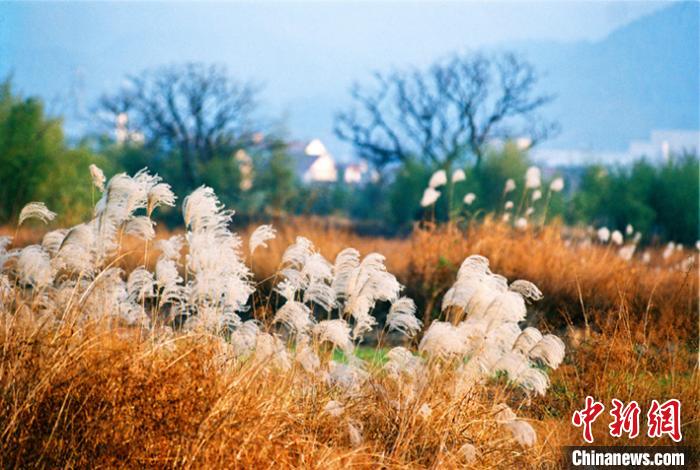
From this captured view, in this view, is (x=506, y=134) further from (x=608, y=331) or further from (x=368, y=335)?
(x=608, y=331)

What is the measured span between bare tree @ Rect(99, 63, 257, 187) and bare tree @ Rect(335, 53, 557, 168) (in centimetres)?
649

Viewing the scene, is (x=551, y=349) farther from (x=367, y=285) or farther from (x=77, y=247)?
(x=77, y=247)

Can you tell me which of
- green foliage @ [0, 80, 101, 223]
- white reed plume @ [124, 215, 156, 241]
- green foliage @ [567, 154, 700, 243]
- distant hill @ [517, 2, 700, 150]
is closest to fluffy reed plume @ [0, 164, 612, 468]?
white reed plume @ [124, 215, 156, 241]

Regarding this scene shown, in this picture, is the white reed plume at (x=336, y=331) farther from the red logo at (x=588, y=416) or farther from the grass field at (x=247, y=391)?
the red logo at (x=588, y=416)

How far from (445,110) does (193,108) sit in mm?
10916

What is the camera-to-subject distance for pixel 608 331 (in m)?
4.66

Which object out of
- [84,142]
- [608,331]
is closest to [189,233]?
[608,331]

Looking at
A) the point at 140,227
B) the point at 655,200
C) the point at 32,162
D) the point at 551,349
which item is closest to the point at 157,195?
the point at 140,227

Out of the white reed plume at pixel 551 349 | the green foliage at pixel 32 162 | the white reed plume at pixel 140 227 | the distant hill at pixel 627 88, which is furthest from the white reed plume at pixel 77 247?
the distant hill at pixel 627 88

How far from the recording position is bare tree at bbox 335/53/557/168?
113 feet

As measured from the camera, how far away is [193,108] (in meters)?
30.6

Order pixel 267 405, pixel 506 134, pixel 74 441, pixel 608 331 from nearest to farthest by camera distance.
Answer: pixel 74 441, pixel 267 405, pixel 608 331, pixel 506 134

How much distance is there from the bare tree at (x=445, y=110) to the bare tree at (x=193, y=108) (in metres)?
6.49

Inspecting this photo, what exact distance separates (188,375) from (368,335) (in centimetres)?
460
